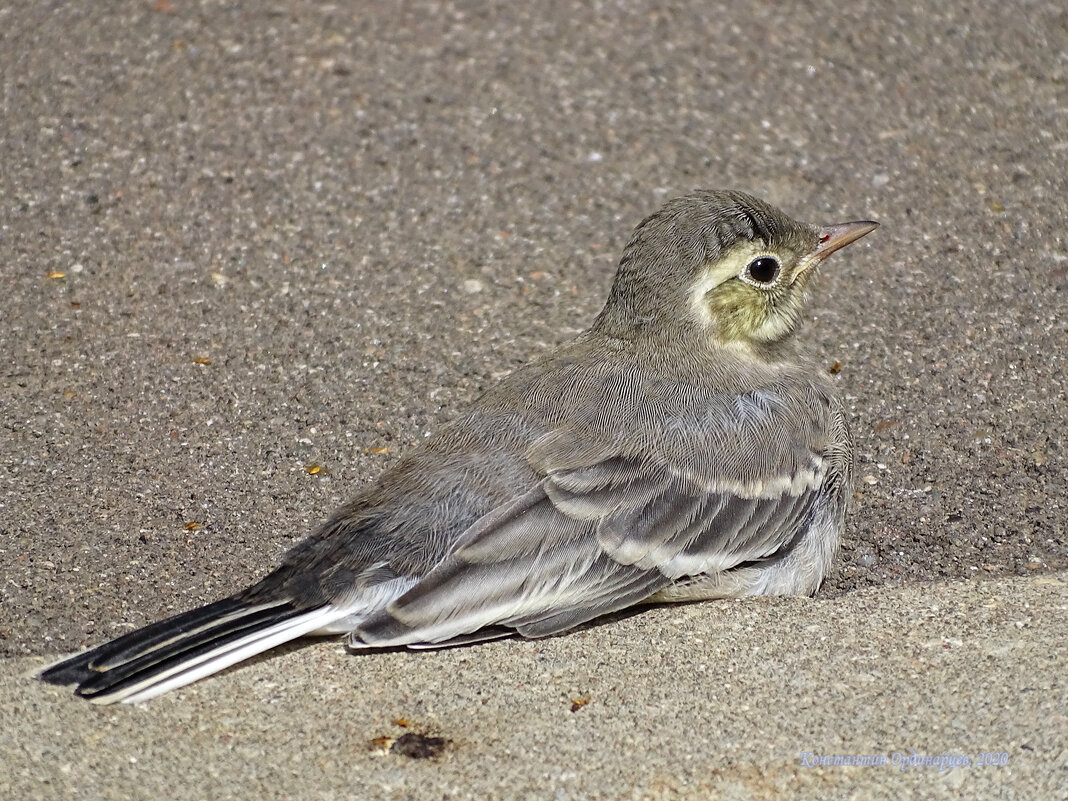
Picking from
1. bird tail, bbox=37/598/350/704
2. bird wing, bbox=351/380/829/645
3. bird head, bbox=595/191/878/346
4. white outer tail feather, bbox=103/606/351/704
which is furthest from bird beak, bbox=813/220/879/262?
white outer tail feather, bbox=103/606/351/704

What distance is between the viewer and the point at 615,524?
4.87m

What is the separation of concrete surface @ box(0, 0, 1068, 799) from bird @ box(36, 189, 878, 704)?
6.8 inches

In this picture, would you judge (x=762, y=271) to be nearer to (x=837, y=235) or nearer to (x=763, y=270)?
(x=763, y=270)

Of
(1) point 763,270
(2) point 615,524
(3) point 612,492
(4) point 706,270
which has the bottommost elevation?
(2) point 615,524

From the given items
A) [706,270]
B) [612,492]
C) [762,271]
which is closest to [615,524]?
[612,492]

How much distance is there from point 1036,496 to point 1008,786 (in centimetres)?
209

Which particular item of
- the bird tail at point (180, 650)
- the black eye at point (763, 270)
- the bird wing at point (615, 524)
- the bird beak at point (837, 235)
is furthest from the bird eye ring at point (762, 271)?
the bird tail at point (180, 650)

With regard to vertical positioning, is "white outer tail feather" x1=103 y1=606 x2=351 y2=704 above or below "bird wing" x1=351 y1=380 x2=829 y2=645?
above

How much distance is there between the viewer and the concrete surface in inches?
170

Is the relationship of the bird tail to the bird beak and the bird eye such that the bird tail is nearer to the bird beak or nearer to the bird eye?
the bird eye

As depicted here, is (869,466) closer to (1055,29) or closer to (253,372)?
(253,372)

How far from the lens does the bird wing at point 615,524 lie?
4656mm

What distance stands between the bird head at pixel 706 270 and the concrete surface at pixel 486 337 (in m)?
1.06

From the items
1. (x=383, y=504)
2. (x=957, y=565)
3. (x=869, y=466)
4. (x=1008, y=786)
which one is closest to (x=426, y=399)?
(x=383, y=504)
